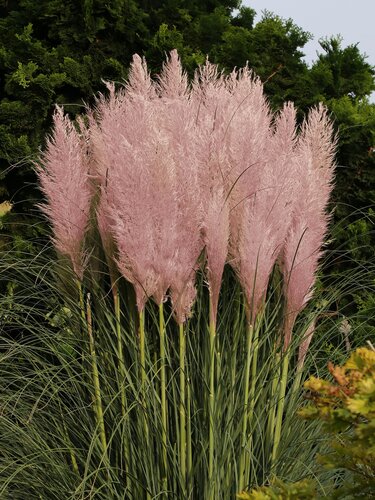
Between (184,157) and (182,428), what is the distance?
110 cm

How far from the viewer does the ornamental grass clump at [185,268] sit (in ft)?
11.4

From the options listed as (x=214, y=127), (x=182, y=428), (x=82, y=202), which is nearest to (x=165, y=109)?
(x=214, y=127)

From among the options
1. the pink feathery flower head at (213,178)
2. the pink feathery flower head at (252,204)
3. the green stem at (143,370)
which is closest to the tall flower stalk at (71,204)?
the green stem at (143,370)

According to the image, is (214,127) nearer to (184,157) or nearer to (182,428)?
(184,157)

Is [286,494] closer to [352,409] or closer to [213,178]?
[352,409]

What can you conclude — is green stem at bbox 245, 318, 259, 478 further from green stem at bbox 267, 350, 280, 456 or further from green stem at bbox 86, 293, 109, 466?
green stem at bbox 86, 293, 109, 466

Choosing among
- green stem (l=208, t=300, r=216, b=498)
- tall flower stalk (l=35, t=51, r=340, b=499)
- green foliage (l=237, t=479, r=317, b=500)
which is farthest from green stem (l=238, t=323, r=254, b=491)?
green foliage (l=237, t=479, r=317, b=500)

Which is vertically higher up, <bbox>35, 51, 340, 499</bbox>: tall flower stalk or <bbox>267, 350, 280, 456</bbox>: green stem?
<bbox>35, 51, 340, 499</bbox>: tall flower stalk

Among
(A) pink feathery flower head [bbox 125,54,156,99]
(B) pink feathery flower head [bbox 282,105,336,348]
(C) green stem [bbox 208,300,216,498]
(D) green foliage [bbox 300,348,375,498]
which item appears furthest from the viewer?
(A) pink feathery flower head [bbox 125,54,156,99]

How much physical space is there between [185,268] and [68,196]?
2.21 feet

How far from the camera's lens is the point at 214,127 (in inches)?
147

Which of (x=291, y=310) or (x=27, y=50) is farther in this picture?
(x=27, y=50)

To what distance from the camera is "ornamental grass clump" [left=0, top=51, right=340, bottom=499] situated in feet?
11.4

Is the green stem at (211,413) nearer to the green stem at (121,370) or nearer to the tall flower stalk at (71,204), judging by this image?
the green stem at (121,370)
